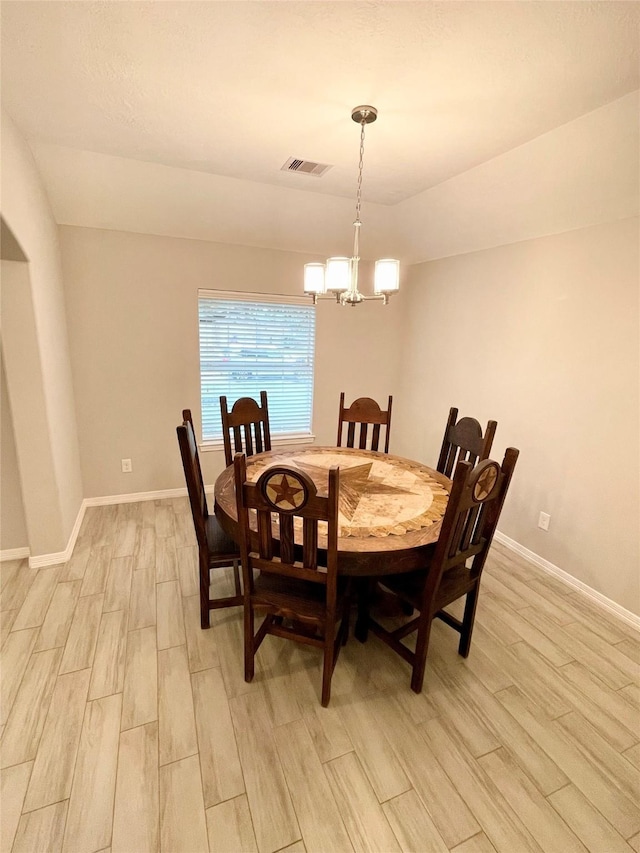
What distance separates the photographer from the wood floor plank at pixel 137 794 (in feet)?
4.00

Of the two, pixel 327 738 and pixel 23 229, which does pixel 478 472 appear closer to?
pixel 327 738

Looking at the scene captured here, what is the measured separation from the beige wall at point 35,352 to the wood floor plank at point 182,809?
5.98 feet

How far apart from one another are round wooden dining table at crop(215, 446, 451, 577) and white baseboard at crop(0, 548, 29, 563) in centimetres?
166

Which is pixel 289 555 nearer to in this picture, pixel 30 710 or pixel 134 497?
pixel 30 710

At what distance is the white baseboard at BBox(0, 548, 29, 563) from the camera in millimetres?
2609

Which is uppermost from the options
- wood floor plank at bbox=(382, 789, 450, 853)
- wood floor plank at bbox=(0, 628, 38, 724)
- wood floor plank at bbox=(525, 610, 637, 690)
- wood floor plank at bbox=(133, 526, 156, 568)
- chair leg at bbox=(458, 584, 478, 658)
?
chair leg at bbox=(458, 584, 478, 658)

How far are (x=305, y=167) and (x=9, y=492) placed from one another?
2.97 m

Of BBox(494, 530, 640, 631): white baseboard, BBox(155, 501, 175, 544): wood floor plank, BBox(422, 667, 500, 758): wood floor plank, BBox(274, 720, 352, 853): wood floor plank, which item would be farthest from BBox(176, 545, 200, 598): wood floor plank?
Result: BBox(494, 530, 640, 631): white baseboard

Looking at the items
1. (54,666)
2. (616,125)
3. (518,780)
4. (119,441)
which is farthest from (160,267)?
(518,780)

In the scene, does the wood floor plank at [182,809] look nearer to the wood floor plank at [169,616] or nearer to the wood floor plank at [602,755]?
the wood floor plank at [169,616]

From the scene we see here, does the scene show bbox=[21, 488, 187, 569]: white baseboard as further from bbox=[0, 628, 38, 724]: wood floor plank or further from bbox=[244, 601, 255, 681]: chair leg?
bbox=[244, 601, 255, 681]: chair leg

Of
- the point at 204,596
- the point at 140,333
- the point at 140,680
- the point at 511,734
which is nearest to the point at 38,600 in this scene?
the point at 140,680

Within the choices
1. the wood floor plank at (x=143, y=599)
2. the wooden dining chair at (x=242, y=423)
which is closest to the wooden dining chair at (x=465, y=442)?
the wooden dining chair at (x=242, y=423)

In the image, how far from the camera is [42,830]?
1.23m
